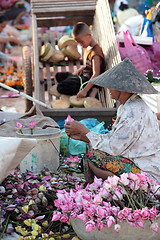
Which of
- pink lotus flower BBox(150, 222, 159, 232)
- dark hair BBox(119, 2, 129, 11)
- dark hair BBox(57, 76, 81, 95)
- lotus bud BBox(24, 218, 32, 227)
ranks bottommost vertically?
lotus bud BBox(24, 218, 32, 227)

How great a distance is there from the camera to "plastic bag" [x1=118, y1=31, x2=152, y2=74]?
591 centimetres

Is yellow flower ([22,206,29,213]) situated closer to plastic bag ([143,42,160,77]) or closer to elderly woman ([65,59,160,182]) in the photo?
elderly woman ([65,59,160,182])

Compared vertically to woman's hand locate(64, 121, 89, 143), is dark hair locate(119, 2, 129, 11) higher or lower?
higher

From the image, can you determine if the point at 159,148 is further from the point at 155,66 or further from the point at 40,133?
the point at 155,66

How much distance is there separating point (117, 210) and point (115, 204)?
0.24 ft

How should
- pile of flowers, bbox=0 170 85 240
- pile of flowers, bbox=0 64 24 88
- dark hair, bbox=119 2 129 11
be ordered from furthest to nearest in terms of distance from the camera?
1. dark hair, bbox=119 2 129 11
2. pile of flowers, bbox=0 64 24 88
3. pile of flowers, bbox=0 170 85 240

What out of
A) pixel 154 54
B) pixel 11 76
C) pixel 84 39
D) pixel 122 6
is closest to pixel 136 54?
pixel 154 54

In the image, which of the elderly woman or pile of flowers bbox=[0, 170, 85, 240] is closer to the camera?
pile of flowers bbox=[0, 170, 85, 240]

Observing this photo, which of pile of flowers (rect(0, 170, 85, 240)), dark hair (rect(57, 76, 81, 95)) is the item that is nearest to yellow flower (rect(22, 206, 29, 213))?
pile of flowers (rect(0, 170, 85, 240))

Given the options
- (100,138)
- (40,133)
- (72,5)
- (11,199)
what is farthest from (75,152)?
(72,5)

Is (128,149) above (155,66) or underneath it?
underneath

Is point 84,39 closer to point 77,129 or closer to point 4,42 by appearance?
point 77,129

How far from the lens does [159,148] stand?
3.17 metres

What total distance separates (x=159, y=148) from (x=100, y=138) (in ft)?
1.52
